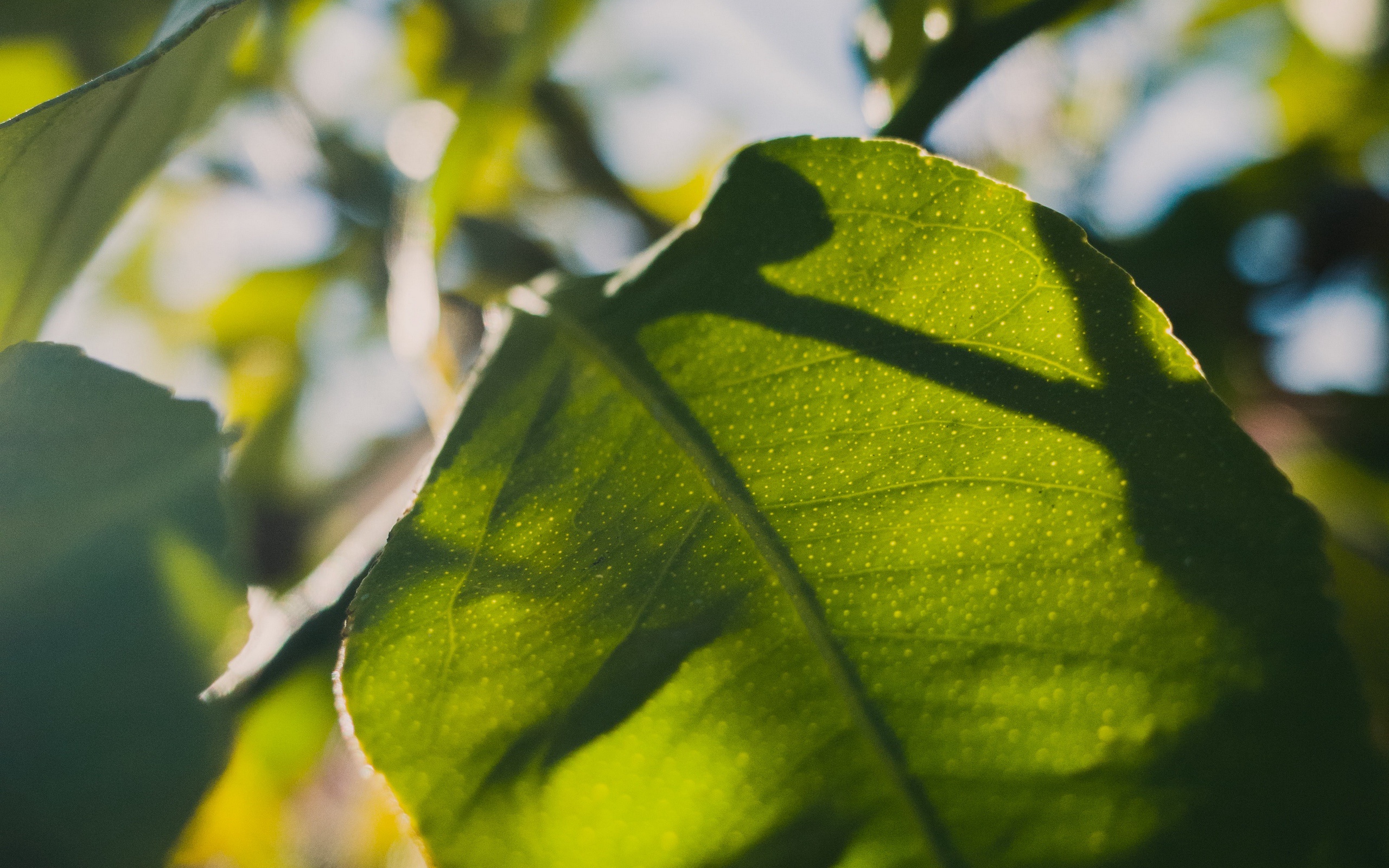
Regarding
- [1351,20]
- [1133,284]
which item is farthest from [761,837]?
[1351,20]

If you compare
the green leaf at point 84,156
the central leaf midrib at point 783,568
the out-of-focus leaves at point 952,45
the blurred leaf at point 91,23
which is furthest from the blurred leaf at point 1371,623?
the blurred leaf at point 91,23

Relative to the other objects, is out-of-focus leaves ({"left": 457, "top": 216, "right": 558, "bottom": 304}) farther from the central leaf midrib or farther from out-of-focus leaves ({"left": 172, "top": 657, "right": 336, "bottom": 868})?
the central leaf midrib

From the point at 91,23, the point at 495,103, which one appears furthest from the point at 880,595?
the point at 91,23

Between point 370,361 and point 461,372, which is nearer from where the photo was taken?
point 461,372

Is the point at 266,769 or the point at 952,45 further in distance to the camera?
the point at 266,769

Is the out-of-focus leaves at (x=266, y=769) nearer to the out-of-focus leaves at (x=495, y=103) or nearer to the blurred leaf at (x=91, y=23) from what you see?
the out-of-focus leaves at (x=495, y=103)

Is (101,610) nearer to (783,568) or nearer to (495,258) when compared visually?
(783,568)

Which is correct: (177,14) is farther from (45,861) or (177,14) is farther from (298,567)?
(298,567)
